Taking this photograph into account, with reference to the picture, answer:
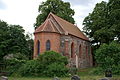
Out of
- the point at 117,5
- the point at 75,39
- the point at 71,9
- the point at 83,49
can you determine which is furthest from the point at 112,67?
the point at 71,9

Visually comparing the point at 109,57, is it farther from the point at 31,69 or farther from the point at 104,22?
the point at 104,22

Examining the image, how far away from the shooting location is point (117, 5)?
3050 cm

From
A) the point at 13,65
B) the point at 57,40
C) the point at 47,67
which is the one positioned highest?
the point at 57,40

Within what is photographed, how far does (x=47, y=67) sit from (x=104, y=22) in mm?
17500

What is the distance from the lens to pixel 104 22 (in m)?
36.1

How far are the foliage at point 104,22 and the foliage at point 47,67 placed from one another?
40.1 ft

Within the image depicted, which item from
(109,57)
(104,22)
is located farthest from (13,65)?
(104,22)

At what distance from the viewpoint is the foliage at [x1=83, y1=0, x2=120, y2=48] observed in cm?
3113

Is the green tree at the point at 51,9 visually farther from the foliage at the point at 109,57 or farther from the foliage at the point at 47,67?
the foliage at the point at 109,57

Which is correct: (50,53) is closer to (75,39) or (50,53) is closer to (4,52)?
(4,52)

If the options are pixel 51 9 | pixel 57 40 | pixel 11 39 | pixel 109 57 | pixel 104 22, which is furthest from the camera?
pixel 51 9

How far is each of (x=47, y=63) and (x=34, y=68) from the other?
1.54m

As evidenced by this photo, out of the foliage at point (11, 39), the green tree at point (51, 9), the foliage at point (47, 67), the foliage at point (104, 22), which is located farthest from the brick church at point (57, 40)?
the foliage at point (47, 67)

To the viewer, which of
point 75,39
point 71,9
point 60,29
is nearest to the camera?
point 60,29
